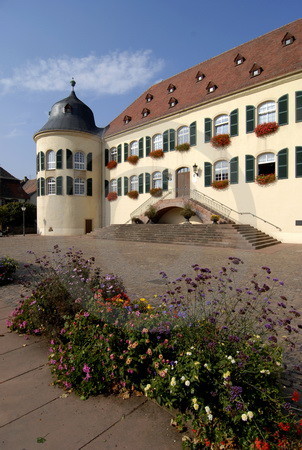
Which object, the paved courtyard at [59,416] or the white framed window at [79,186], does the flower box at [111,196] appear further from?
the paved courtyard at [59,416]

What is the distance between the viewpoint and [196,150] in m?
21.5

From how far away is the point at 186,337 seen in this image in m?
2.57

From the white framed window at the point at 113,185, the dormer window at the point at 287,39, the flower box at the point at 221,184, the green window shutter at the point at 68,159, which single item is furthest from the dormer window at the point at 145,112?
the dormer window at the point at 287,39

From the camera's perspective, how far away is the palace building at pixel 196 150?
17.2m

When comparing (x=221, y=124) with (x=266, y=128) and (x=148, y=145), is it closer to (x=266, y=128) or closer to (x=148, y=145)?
(x=266, y=128)

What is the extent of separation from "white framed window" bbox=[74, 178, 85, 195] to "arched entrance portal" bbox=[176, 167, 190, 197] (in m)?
10.6

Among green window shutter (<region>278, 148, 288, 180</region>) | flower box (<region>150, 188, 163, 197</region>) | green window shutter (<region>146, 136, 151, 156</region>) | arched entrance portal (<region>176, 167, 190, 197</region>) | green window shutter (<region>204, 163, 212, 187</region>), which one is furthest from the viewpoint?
green window shutter (<region>146, 136, 151, 156</region>)

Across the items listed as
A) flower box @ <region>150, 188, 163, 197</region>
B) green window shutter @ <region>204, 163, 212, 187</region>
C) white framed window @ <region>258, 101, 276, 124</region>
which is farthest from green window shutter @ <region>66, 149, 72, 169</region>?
white framed window @ <region>258, 101, 276, 124</region>

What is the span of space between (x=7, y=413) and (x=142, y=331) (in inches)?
51.2

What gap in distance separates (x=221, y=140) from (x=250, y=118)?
2.32 m

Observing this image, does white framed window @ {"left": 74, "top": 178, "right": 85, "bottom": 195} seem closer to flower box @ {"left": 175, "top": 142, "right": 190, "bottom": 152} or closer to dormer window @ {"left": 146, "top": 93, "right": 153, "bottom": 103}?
dormer window @ {"left": 146, "top": 93, "right": 153, "bottom": 103}

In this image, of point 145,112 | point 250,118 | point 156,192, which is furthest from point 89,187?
point 250,118

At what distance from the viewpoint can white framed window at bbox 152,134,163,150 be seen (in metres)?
24.2

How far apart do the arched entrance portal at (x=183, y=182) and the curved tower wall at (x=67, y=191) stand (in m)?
10.1
